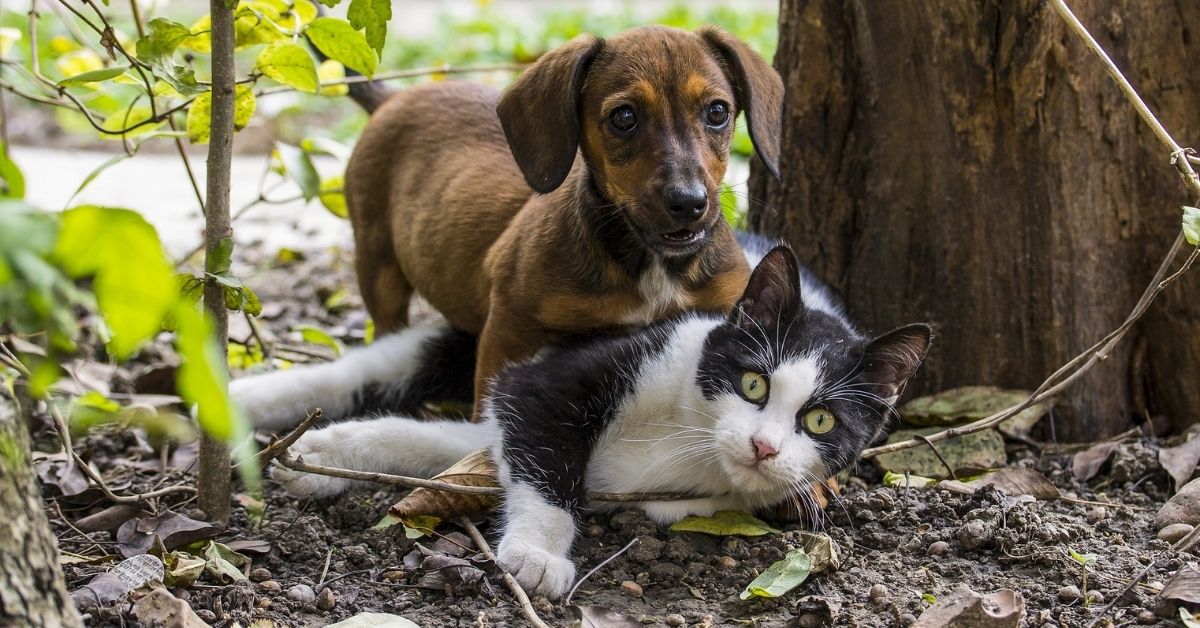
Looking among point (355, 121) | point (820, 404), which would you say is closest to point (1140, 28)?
point (820, 404)

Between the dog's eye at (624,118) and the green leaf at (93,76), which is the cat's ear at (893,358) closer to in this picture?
the dog's eye at (624,118)

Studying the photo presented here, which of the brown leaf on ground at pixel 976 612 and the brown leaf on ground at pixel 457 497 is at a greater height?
the brown leaf on ground at pixel 976 612

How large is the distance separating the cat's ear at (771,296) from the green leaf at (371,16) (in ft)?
3.84

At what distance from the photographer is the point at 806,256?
12.8ft

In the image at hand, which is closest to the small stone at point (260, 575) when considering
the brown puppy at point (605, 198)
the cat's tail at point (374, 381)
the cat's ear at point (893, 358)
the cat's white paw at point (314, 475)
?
the cat's white paw at point (314, 475)

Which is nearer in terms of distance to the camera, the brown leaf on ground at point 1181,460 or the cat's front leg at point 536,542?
the cat's front leg at point 536,542

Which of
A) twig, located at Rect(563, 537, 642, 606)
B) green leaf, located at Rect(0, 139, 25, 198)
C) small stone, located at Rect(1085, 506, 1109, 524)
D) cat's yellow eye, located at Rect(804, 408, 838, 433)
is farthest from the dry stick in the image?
green leaf, located at Rect(0, 139, 25, 198)

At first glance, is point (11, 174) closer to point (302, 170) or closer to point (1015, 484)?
point (302, 170)

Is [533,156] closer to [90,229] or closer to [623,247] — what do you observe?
[623,247]

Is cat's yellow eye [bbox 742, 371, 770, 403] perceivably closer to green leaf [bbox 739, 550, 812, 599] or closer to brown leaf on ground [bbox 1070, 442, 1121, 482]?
green leaf [bbox 739, 550, 812, 599]

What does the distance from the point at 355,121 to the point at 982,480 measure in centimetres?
664

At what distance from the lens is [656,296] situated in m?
3.41

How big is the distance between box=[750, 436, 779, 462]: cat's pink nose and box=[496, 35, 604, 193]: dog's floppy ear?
3.18 ft

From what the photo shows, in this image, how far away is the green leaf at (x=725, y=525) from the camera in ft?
9.57
